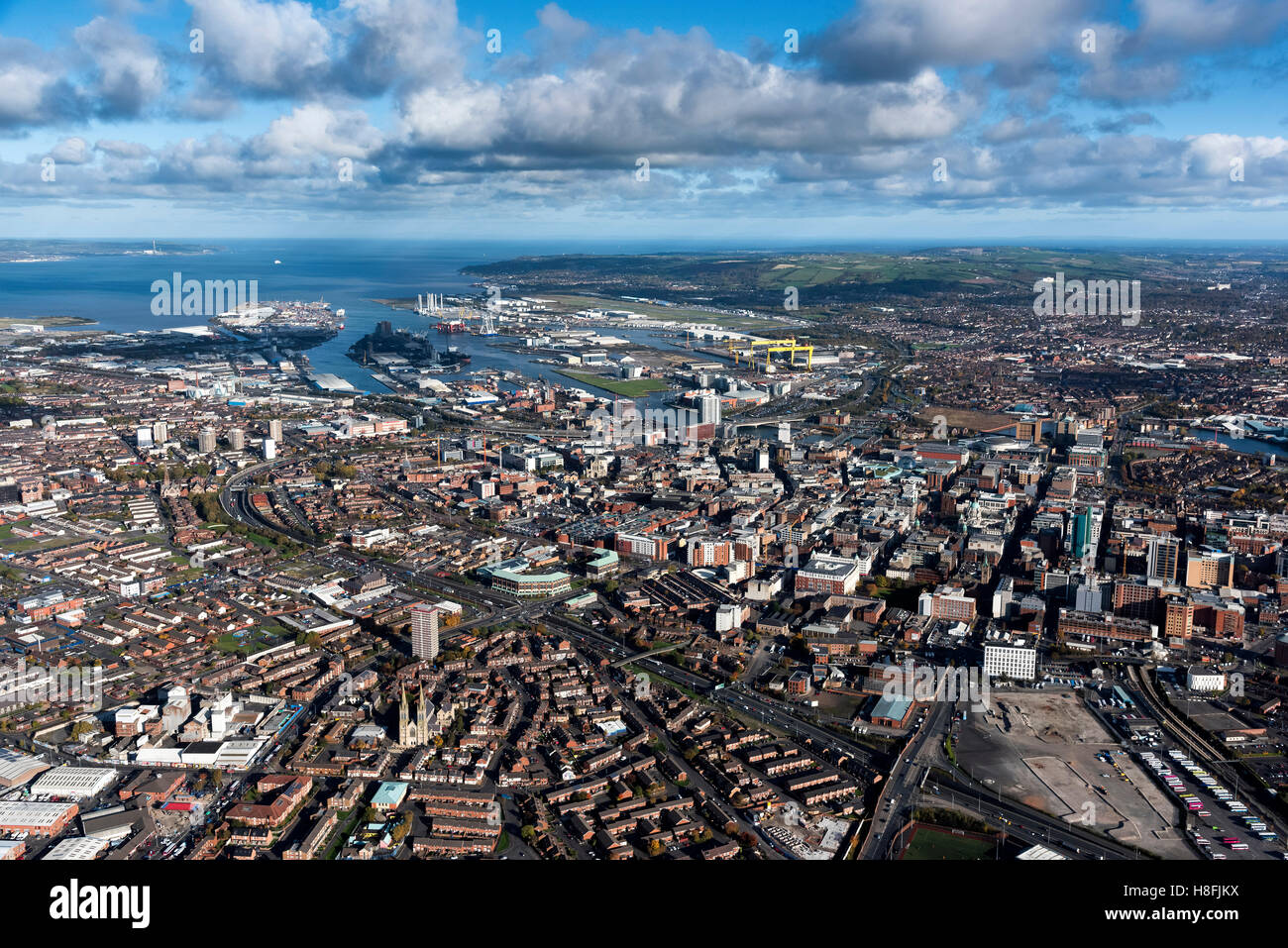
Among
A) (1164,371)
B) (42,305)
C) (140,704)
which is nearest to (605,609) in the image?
(140,704)

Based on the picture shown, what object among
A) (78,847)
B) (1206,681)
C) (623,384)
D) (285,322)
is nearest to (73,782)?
(78,847)

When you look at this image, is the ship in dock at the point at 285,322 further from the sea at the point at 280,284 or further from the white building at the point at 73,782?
the white building at the point at 73,782

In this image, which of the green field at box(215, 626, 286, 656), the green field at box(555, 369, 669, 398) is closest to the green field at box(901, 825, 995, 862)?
the green field at box(215, 626, 286, 656)

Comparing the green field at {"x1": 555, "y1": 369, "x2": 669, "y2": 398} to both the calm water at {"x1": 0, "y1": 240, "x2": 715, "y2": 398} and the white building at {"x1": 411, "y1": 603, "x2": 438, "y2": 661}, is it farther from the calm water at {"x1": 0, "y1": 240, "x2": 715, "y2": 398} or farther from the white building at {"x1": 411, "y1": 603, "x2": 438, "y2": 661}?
the white building at {"x1": 411, "y1": 603, "x2": 438, "y2": 661}

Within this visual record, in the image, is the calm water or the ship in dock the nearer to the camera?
the calm water

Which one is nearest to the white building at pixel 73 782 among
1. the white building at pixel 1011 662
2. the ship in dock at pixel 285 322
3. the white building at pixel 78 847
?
the white building at pixel 78 847
